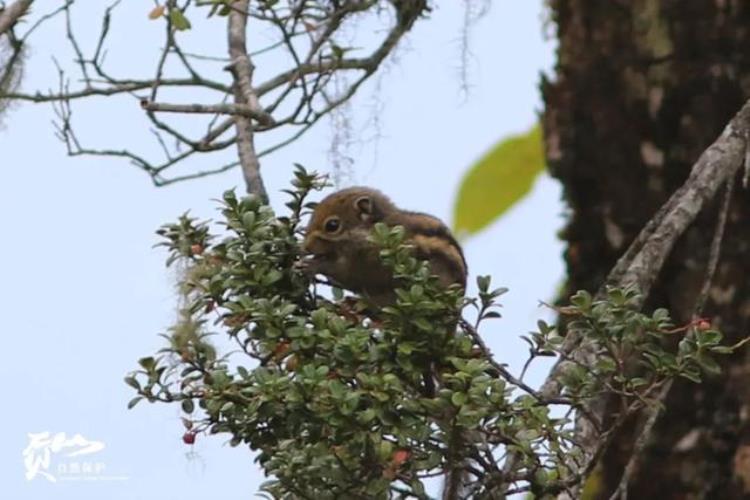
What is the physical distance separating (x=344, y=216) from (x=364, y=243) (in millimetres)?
302

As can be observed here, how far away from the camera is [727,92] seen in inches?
137

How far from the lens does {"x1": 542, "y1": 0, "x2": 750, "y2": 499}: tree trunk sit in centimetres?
321

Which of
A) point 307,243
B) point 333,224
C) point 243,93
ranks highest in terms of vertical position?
point 243,93

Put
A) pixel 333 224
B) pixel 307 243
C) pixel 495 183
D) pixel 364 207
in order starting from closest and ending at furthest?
pixel 495 183
pixel 307 243
pixel 333 224
pixel 364 207

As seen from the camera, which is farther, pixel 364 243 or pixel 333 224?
pixel 333 224

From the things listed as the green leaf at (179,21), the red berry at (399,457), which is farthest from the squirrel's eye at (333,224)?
the red berry at (399,457)

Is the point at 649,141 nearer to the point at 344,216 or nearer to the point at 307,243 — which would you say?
the point at 307,243

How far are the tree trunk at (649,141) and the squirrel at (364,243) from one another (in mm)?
636

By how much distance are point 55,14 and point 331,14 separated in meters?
0.99

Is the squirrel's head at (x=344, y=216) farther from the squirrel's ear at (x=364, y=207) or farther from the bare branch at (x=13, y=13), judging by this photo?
the bare branch at (x=13, y=13)

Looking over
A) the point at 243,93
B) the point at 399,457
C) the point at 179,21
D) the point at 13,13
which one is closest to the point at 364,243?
the point at 243,93

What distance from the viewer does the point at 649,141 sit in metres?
3.30

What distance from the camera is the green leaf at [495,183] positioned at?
2475 millimetres

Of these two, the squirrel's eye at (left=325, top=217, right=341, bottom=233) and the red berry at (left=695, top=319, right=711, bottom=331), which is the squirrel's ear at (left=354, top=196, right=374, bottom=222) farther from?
the red berry at (left=695, top=319, right=711, bottom=331)
